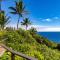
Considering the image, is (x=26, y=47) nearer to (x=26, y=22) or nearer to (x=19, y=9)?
(x=19, y=9)

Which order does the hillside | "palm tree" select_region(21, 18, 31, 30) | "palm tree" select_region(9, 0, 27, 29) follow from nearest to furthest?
the hillside → "palm tree" select_region(9, 0, 27, 29) → "palm tree" select_region(21, 18, 31, 30)

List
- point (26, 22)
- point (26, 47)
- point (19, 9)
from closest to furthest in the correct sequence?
point (26, 47) → point (19, 9) → point (26, 22)

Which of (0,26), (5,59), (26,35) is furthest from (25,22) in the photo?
(5,59)

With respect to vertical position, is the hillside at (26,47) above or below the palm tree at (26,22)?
below

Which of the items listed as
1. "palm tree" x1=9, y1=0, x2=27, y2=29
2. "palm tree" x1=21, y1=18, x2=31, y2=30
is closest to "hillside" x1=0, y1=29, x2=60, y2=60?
"palm tree" x1=9, y1=0, x2=27, y2=29

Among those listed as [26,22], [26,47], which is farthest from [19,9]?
[26,47]

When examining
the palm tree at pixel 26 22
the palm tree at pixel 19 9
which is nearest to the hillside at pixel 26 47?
the palm tree at pixel 19 9

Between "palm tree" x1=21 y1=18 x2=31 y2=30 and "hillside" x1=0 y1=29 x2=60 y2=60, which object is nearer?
"hillside" x1=0 y1=29 x2=60 y2=60

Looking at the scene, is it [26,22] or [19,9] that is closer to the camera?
[19,9]

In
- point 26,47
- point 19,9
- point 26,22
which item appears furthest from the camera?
point 26,22

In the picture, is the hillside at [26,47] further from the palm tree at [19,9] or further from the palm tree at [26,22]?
the palm tree at [26,22]

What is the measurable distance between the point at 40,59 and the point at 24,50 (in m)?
2.36

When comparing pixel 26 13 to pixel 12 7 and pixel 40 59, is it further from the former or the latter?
pixel 40 59

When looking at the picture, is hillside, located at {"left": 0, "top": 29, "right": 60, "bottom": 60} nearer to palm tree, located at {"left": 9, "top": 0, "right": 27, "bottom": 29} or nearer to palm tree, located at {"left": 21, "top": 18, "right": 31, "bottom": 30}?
palm tree, located at {"left": 9, "top": 0, "right": 27, "bottom": 29}
